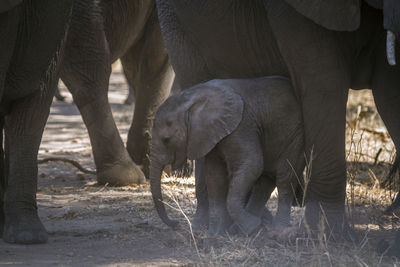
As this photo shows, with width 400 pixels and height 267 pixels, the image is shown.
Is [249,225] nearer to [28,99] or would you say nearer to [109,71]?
[28,99]

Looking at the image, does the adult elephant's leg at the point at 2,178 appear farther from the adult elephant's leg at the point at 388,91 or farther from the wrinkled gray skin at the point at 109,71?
the adult elephant's leg at the point at 388,91

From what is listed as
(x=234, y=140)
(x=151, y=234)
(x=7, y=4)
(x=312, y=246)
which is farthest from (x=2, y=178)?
(x=312, y=246)

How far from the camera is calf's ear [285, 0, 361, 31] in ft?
13.8

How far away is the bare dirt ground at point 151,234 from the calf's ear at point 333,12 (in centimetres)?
108

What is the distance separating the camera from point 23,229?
466 cm

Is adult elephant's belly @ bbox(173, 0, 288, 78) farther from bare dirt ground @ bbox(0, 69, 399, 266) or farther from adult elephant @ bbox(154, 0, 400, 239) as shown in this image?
bare dirt ground @ bbox(0, 69, 399, 266)

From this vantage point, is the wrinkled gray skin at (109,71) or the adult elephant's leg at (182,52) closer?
the adult elephant's leg at (182,52)

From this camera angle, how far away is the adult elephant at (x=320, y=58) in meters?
4.38

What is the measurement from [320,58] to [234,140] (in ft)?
2.07

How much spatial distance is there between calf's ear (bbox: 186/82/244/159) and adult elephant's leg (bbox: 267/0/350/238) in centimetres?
36

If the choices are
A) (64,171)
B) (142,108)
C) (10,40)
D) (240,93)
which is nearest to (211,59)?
(240,93)

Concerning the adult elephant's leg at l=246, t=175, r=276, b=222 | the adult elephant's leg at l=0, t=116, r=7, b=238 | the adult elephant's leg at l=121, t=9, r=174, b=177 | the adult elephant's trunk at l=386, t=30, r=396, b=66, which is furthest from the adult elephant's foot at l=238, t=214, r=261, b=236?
the adult elephant's leg at l=121, t=9, r=174, b=177

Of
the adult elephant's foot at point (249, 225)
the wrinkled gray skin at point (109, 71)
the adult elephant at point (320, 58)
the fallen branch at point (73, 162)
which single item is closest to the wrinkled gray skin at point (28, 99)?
the adult elephant at point (320, 58)

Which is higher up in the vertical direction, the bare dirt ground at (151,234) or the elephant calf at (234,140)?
the elephant calf at (234,140)
